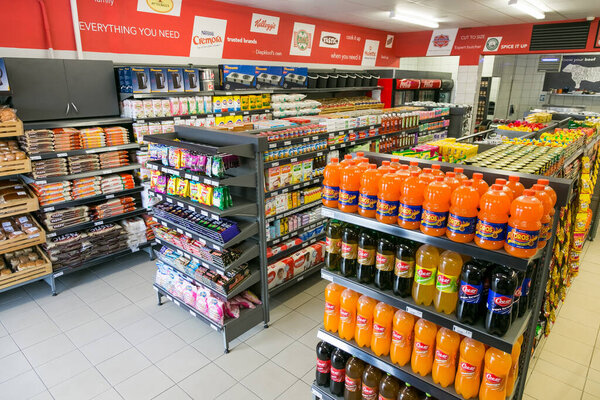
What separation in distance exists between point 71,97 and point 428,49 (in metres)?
8.93

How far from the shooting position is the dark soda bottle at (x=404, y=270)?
6.77ft

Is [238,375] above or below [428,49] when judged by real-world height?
below

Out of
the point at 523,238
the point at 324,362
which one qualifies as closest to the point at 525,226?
the point at 523,238

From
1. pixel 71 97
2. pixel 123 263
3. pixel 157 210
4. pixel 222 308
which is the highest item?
pixel 71 97

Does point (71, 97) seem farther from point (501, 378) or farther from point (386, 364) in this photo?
point (501, 378)

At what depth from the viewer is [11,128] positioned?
4023 millimetres

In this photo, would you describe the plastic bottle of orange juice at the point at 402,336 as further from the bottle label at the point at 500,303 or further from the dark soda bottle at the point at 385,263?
the bottle label at the point at 500,303

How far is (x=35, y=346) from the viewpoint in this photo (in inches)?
144

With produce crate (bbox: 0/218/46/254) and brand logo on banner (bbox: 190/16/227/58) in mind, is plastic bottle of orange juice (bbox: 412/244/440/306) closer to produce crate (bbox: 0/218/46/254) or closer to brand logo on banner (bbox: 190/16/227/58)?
produce crate (bbox: 0/218/46/254)

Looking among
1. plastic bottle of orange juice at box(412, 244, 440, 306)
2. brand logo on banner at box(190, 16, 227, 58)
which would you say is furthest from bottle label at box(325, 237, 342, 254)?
brand logo on banner at box(190, 16, 227, 58)

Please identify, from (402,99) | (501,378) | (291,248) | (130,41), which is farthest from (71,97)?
(402,99)

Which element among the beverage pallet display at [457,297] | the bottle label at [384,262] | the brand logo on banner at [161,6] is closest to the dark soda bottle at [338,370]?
the beverage pallet display at [457,297]

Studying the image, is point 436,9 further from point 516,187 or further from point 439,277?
point 439,277

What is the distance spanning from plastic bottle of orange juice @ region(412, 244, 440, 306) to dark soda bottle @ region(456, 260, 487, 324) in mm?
161
